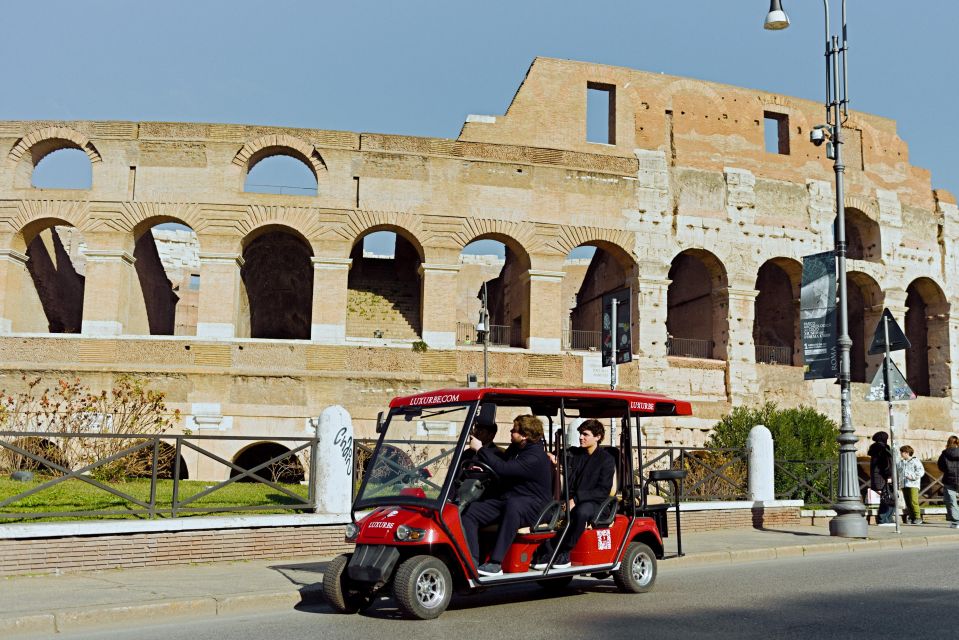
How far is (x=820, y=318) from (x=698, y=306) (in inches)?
439

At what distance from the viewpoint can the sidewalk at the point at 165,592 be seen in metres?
6.91

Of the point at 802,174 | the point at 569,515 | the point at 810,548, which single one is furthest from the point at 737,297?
the point at 569,515

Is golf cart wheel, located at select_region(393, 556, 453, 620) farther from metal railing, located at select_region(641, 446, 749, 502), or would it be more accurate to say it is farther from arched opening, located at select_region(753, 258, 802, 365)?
arched opening, located at select_region(753, 258, 802, 365)

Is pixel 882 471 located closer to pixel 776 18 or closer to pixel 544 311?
pixel 776 18

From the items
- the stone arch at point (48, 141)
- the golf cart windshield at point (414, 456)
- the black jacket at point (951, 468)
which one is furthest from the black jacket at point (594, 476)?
the stone arch at point (48, 141)

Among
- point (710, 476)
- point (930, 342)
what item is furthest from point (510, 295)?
point (710, 476)

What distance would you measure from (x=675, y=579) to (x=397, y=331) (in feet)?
50.1

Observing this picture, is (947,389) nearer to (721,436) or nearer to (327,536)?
(721,436)

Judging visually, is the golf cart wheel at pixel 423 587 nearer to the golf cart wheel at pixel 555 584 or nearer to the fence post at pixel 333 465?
the golf cart wheel at pixel 555 584

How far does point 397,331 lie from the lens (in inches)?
941

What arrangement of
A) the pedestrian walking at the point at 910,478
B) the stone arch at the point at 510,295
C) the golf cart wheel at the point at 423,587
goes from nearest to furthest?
the golf cart wheel at the point at 423,587
the pedestrian walking at the point at 910,478
the stone arch at the point at 510,295

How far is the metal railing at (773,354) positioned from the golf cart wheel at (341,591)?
829 inches

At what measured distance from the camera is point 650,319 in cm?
2286

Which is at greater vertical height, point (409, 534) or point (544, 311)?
point (544, 311)
